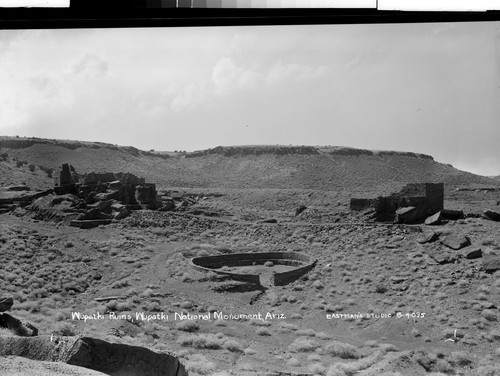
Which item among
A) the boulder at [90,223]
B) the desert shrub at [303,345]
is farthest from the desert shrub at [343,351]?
the boulder at [90,223]

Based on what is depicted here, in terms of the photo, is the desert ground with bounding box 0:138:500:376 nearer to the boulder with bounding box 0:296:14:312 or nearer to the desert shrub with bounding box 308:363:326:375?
the desert shrub with bounding box 308:363:326:375

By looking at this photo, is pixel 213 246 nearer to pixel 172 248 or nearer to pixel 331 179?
pixel 172 248

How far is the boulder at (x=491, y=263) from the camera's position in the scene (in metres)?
5.53

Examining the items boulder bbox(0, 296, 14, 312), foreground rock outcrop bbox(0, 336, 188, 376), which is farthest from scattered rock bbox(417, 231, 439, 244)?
boulder bbox(0, 296, 14, 312)

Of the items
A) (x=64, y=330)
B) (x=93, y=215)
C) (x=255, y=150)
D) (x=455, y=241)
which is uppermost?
(x=255, y=150)

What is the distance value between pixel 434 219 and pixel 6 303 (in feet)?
16.2

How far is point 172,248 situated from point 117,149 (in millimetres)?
1337

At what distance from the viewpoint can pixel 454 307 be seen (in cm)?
549

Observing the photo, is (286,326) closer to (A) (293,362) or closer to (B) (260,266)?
(A) (293,362)

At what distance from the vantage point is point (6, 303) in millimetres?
5238

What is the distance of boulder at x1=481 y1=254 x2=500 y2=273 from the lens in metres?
5.53

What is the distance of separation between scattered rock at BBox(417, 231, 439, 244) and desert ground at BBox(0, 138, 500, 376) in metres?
0.03

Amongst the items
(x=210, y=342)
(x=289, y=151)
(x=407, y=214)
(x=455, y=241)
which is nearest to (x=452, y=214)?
(x=455, y=241)

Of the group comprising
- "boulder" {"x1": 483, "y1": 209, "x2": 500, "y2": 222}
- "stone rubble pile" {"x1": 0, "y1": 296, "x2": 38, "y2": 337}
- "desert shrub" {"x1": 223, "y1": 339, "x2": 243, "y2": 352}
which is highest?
"boulder" {"x1": 483, "y1": 209, "x2": 500, "y2": 222}
